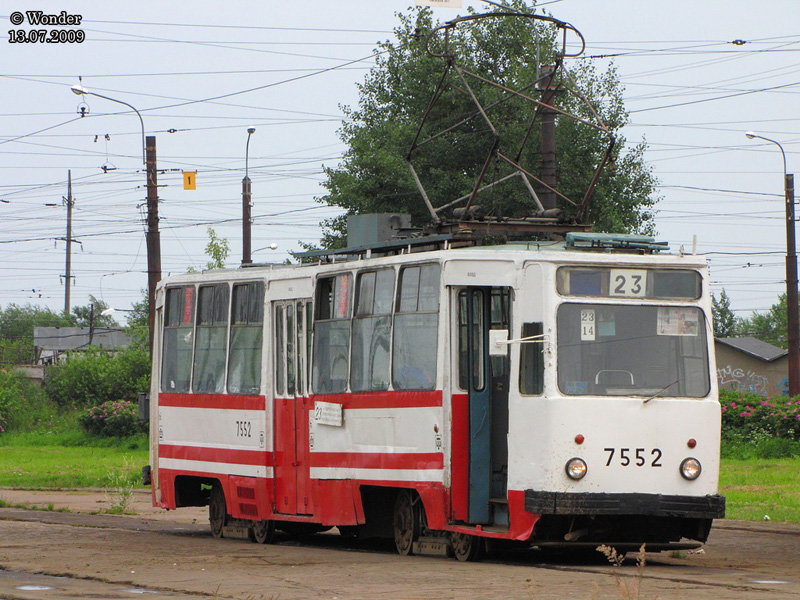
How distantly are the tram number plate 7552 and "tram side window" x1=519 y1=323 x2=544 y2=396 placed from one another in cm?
82

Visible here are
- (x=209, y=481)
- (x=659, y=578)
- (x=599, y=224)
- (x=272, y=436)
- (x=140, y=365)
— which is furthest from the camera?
(x=140, y=365)

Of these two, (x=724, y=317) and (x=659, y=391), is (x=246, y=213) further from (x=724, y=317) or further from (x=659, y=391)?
(x=724, y=317)

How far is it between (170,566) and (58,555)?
1.83 meters

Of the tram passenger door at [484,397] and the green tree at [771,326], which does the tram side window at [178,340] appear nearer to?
the tram passenger door at [484,397]

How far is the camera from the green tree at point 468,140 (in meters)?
40.1

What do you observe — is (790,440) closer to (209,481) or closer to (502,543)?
(209,481)

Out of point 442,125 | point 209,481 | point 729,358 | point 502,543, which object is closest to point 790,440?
point 442,125

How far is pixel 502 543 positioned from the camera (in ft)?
42.3

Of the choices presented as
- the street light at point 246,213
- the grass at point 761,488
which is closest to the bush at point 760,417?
the grass at point 761,488

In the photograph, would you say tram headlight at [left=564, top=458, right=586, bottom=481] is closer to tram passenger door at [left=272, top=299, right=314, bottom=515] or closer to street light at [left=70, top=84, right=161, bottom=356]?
tram passenger door at [left=272, top=299, right=314, bottom=515]

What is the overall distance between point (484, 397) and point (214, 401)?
510 centimetres

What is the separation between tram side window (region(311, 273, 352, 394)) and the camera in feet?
47.0

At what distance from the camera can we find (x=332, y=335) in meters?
14.6

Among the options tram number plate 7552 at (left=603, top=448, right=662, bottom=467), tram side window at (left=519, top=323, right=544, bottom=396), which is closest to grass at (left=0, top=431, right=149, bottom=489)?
tram side window at (left=519, top=323, right=544, bottom=396)
